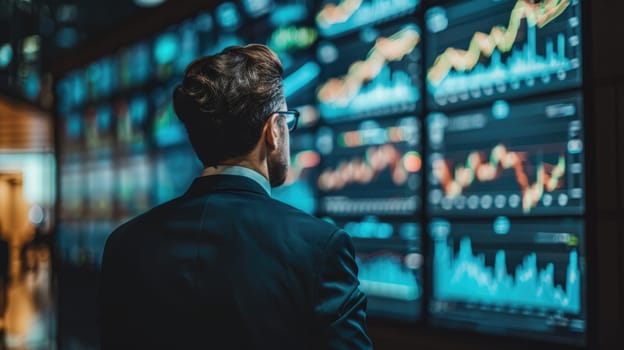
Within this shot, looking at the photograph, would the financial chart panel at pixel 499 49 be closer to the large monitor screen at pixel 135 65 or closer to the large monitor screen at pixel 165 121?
the large monitor screen at pixel 165 121

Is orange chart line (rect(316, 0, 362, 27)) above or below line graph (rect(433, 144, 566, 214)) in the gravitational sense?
above

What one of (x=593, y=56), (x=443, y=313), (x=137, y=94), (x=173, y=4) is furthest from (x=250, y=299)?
(x=137, y=94)

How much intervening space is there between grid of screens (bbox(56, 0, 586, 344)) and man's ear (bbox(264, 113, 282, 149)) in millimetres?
1899

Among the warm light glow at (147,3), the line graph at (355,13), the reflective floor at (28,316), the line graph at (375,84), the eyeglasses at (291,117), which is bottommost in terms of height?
the reflective floor at (28,316)

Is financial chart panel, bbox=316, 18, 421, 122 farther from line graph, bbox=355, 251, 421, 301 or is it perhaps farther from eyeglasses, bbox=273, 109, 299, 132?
eyeglasses, bbox=273, 109, 299, 132

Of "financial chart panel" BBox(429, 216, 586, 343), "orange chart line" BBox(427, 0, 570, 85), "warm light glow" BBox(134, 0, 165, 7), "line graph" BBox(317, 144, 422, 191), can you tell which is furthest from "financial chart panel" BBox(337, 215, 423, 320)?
"warm light glow" BBox(134, 0, 165, 7)

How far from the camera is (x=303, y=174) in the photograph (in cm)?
436

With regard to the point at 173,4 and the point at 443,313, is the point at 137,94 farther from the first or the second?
the point at 443,313

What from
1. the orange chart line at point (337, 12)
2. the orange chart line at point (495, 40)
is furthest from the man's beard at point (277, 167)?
the orange chart line at point (337, 12)

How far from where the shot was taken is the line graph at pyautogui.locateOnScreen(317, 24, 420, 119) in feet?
12.1

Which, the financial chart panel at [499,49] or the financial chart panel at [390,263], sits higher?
the financial chart panel at [499,49]

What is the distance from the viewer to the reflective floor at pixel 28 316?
644 cm

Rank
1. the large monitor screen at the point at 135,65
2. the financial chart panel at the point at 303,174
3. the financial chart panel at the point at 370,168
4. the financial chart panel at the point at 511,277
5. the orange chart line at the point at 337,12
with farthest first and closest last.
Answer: the large monitor screen at the point at 135,65
the financial chart panel at the point at 303,174
the orange chart line at the point at 337,12
the financial chart panel at the point at 370,168
the financial chart panel at the point at 511,277

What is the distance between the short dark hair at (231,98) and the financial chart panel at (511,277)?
1995 millimetres
